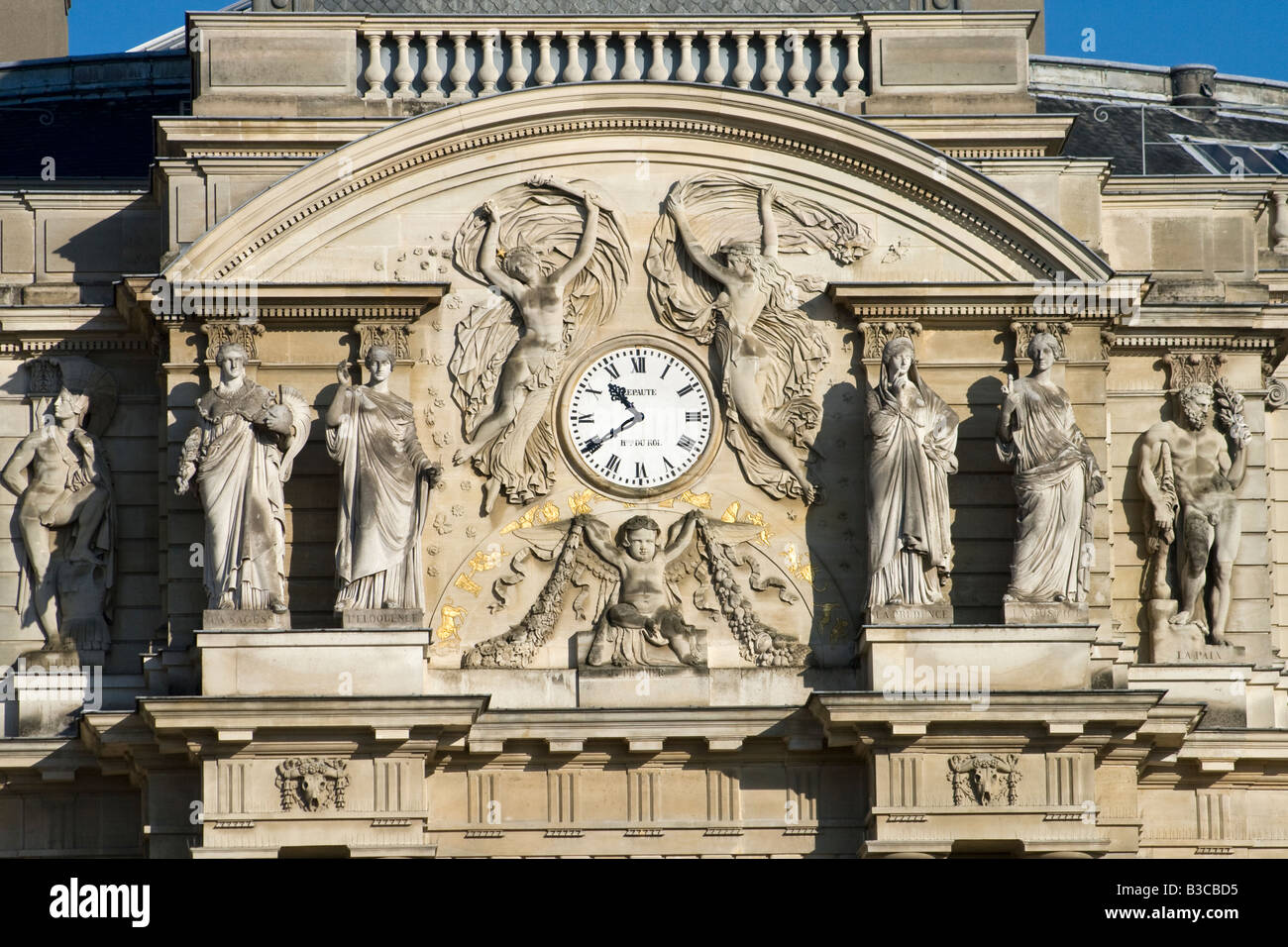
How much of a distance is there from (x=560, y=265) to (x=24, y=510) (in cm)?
540

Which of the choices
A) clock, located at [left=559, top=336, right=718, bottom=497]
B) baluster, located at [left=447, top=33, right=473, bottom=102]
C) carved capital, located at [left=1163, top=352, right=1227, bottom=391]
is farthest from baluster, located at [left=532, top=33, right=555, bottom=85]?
carved capital, located at [left=1163, top=352, right=1227, bottom=391]

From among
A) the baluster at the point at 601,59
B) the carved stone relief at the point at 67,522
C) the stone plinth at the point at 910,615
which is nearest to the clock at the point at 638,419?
the stone plinth at the point at 910,615

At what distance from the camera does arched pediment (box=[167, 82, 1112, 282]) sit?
29.7 m

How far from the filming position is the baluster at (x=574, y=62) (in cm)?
3083

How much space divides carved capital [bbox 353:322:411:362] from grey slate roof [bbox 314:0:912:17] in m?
3.26

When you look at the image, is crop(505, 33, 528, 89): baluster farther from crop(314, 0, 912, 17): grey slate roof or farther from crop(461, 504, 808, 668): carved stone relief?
crop(461, 504, 808, 668): carved stone relief

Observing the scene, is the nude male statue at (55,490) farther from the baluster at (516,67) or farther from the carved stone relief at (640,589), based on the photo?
the baluster at (516,67)

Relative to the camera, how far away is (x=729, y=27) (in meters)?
31.0

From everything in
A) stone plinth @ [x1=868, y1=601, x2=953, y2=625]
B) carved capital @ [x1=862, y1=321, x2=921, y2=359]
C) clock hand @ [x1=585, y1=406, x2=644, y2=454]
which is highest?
carved capital @ [x1=862, y1=321, x2=921, y2=359]

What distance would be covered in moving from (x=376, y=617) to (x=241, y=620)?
3.85 feet
